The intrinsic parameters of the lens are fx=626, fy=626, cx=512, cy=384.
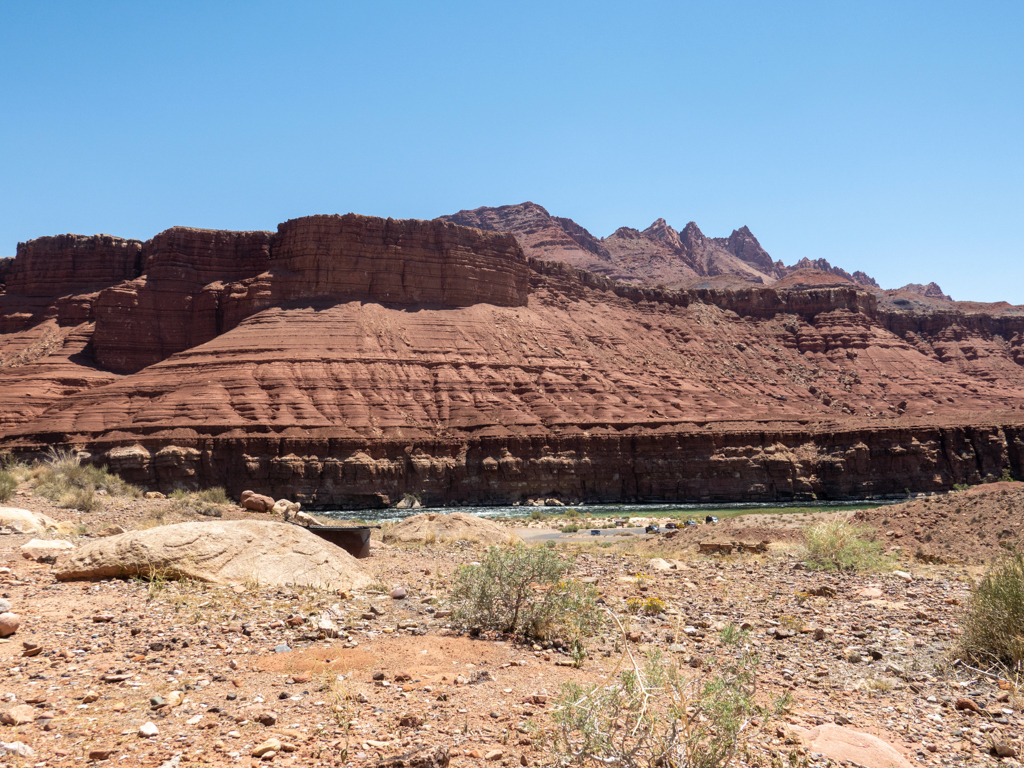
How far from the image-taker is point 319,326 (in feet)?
205

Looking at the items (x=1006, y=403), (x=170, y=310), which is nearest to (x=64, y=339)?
(x=170, y=310)

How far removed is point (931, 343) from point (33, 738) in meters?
114

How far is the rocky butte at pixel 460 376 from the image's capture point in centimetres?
5094

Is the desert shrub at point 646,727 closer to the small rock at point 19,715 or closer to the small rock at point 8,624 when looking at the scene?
the small rock at point 19,715

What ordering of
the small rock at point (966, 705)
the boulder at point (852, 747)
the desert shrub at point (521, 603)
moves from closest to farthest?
the boulder at point (852, 747)
the small rock at point (966, 705)
the desert shrub at point (521, 603)

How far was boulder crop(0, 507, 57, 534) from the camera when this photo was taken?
439 inches

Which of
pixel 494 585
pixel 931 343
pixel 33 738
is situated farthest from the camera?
pixel 931 343

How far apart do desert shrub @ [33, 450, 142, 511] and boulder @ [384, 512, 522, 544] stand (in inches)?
321

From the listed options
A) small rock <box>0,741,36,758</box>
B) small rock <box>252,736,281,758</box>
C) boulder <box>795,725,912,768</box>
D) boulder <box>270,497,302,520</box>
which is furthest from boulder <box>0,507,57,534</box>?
boulder <box>795,725,912,768</box>

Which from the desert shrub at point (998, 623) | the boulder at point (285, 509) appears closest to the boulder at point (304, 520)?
the boulder at point (285, 509)

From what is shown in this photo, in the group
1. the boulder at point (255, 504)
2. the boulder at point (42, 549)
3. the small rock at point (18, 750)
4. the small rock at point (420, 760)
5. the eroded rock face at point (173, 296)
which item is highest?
the eroded rock face at point (173, 296)

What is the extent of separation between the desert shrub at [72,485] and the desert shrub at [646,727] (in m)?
16.3

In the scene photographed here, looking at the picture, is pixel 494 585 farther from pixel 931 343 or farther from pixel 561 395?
pixel 931 343

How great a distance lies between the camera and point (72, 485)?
19359 millimetres
